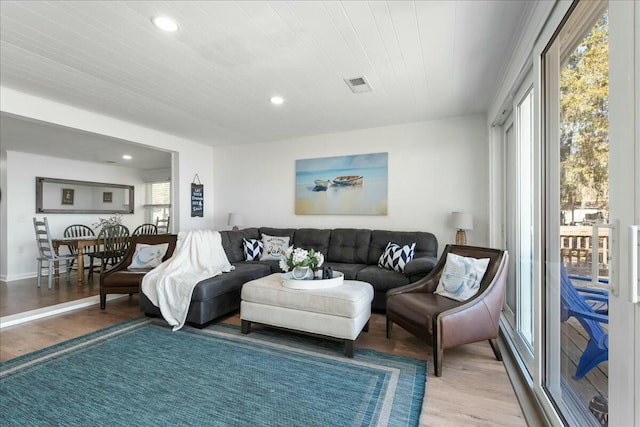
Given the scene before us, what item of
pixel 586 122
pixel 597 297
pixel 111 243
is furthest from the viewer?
pixel 111 243

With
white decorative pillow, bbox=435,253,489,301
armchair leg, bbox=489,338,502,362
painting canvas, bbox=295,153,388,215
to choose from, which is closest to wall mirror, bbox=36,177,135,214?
painting canvas, bbox=295,153,388,215

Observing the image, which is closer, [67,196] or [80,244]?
[80,244]

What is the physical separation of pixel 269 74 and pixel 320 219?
2.52m

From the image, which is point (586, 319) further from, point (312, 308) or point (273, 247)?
point (273, 247)

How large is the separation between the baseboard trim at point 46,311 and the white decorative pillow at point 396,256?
3636 millimetres

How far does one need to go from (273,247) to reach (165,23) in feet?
9.90

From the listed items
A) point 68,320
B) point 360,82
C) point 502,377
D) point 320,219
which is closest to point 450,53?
point 360,82

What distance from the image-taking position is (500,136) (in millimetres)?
3430

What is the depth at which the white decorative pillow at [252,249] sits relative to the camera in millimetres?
4363

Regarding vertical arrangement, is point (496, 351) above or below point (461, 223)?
below

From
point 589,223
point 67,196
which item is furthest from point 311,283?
point 67,196

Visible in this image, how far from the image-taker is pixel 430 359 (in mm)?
2348

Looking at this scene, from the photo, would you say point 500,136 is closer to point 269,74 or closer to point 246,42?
point 269,74

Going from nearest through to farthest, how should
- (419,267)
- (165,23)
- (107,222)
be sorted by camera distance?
(165,23) → (419,267) → (107,222)
